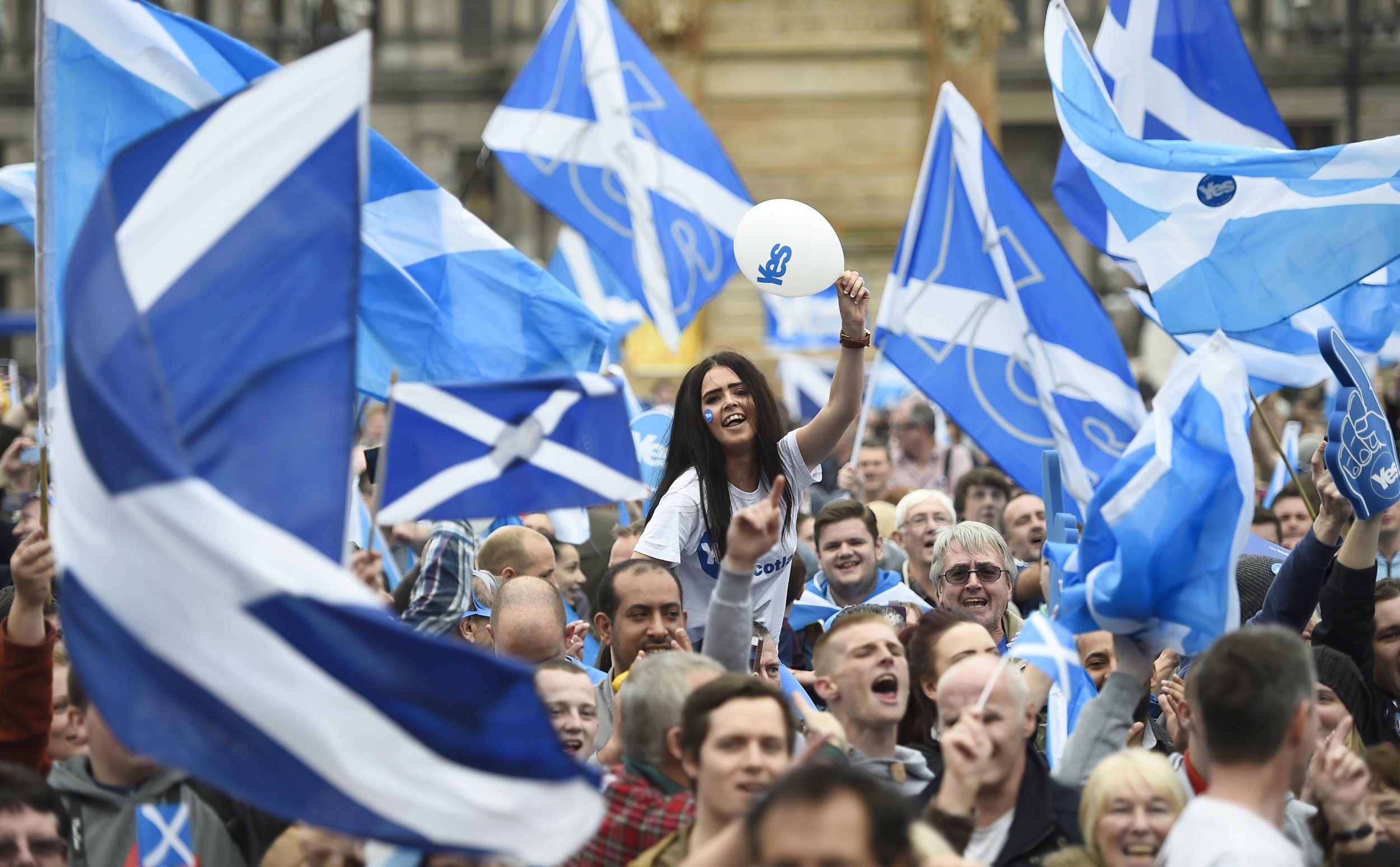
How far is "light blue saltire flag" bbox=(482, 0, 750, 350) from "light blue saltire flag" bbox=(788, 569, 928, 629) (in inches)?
88.0

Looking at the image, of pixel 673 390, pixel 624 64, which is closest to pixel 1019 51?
pixel 673 390

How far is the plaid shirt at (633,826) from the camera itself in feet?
12.3

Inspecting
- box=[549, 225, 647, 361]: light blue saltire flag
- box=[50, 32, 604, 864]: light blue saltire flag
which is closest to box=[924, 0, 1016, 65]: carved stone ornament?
box=[549, 225, 647, 361]: light blue saltire flag

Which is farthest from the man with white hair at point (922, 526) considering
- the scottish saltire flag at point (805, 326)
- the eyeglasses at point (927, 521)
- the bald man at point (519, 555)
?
the scottish saltire flag at point (805, 326)

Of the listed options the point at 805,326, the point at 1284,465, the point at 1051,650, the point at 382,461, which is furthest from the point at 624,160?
the point at 805,326

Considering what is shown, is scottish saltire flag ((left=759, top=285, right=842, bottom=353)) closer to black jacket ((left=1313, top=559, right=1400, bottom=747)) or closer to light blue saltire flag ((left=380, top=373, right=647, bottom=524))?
black jacket ((left=1313, top=559, right=1400, bottom=747))

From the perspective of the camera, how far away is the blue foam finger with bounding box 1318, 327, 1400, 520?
A: 188 inches

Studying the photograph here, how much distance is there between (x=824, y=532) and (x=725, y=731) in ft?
11.0

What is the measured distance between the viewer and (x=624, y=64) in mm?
9578

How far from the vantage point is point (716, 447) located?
5270 mm

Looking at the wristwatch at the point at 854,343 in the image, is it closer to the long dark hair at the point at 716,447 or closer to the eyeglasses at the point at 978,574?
the long dark hair at the point at 716,447

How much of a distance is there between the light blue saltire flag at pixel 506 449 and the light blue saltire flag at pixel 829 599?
6.02 ft

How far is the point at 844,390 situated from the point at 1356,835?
7.11 ft

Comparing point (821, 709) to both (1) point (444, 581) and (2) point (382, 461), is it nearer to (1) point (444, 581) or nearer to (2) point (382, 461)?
(1) point (444, 581)
